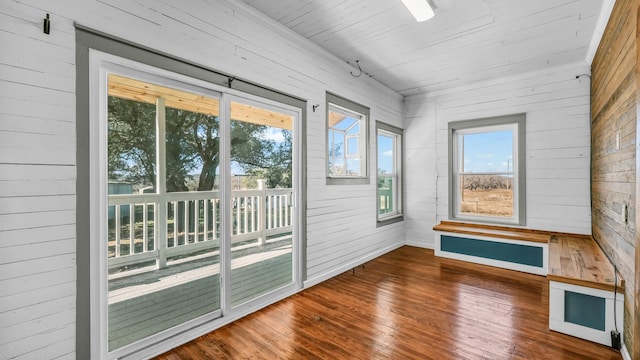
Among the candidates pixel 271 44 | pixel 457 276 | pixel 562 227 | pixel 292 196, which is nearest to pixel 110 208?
pixel 292 196

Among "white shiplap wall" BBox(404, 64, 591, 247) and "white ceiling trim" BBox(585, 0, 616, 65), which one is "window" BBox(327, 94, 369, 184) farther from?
"white ceiling trim" BBox(585, 0, 616, 65)

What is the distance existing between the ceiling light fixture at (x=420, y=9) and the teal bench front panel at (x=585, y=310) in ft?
9.02

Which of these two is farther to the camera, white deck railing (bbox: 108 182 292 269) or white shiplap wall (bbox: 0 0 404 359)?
white deck railing (bbox: 108 182 292 269)

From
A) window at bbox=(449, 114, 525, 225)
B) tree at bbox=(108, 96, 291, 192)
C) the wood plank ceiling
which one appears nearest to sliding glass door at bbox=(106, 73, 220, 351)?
tree at bbox=(108, 96, 291, 192)

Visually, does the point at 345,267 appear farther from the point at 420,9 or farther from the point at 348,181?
the point at 420,9

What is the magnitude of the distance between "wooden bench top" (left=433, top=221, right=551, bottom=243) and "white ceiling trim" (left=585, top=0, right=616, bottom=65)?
2439mm

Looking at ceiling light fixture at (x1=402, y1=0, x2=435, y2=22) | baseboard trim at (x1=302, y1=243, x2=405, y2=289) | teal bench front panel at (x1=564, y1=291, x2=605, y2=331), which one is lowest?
baseboard trim at (x1=302, y1=243, x2=405, y2=289)

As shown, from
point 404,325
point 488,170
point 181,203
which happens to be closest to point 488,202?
point 488,170

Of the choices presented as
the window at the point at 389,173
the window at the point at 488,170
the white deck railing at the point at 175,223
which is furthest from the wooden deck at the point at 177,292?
the window at the point at 488,170

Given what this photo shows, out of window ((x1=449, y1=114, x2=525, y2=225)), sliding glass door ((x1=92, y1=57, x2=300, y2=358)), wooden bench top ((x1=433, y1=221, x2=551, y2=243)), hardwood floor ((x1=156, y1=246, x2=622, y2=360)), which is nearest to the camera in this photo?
sliding glass door ((x1=92, y1=57, x2=300, y2=358))

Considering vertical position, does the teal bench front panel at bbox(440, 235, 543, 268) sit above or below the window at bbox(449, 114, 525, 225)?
below

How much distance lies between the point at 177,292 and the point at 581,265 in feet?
11.9

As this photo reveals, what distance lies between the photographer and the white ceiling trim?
2596 millimetres

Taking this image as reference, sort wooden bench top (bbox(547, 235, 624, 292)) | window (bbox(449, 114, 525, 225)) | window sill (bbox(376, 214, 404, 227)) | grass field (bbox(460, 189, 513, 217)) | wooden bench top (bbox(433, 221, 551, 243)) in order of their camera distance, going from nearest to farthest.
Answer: wooden bench top (bbox(547, 235, 624, 292))
wooden bench top (bbox(433, 221, 551, 243))
window (bbox(449, 114, 525, 225))
grass field (bbox(460, 189, 513, 217))
window sill (bbox(376, 214, 404, 227))
